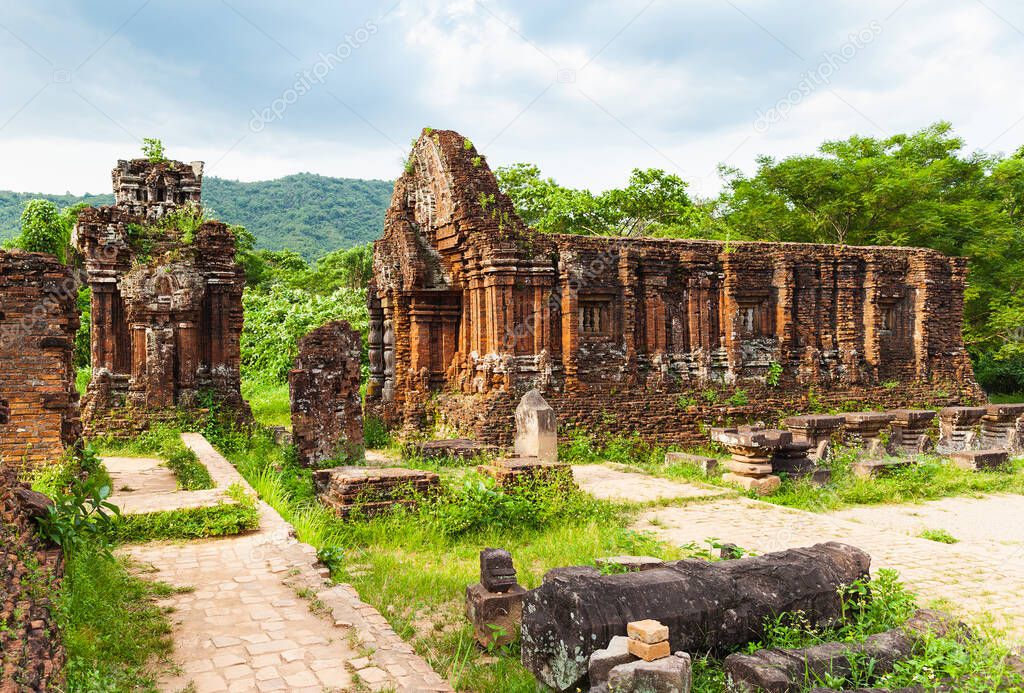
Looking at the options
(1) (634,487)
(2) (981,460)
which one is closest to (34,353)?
(1) (634,487)

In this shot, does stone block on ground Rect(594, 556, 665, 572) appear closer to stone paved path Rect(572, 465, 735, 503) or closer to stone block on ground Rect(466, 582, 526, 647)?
stone block on ground Rect(466, 582, 526, 647)

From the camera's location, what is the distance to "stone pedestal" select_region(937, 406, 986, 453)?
16.5 metres

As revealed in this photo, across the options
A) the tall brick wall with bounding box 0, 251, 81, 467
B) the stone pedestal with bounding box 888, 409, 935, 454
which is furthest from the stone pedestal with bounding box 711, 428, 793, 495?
the tall brick wall with bounding box 0, 251, 81, 467

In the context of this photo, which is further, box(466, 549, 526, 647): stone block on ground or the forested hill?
the forested hill

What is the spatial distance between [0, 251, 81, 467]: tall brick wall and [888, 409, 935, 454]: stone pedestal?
581 inches

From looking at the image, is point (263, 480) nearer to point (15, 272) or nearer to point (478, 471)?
point (478, 471)

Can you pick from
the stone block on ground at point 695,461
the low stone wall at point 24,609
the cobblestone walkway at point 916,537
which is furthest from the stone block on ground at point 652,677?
the stone block on ground at point 695,461

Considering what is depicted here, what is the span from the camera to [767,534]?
8555 millimetres

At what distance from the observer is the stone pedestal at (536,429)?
38.0 feet

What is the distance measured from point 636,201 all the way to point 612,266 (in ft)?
45.3

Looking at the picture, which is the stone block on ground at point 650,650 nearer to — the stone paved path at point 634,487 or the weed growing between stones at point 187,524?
the weed growing between stones at point 187,524

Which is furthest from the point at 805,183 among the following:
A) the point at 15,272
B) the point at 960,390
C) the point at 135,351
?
the point at 15,272

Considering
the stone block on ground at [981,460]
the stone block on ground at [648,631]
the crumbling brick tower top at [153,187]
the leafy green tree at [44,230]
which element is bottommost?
the stone block on ground at [981,460]

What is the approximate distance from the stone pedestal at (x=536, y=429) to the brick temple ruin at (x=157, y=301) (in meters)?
6.14
